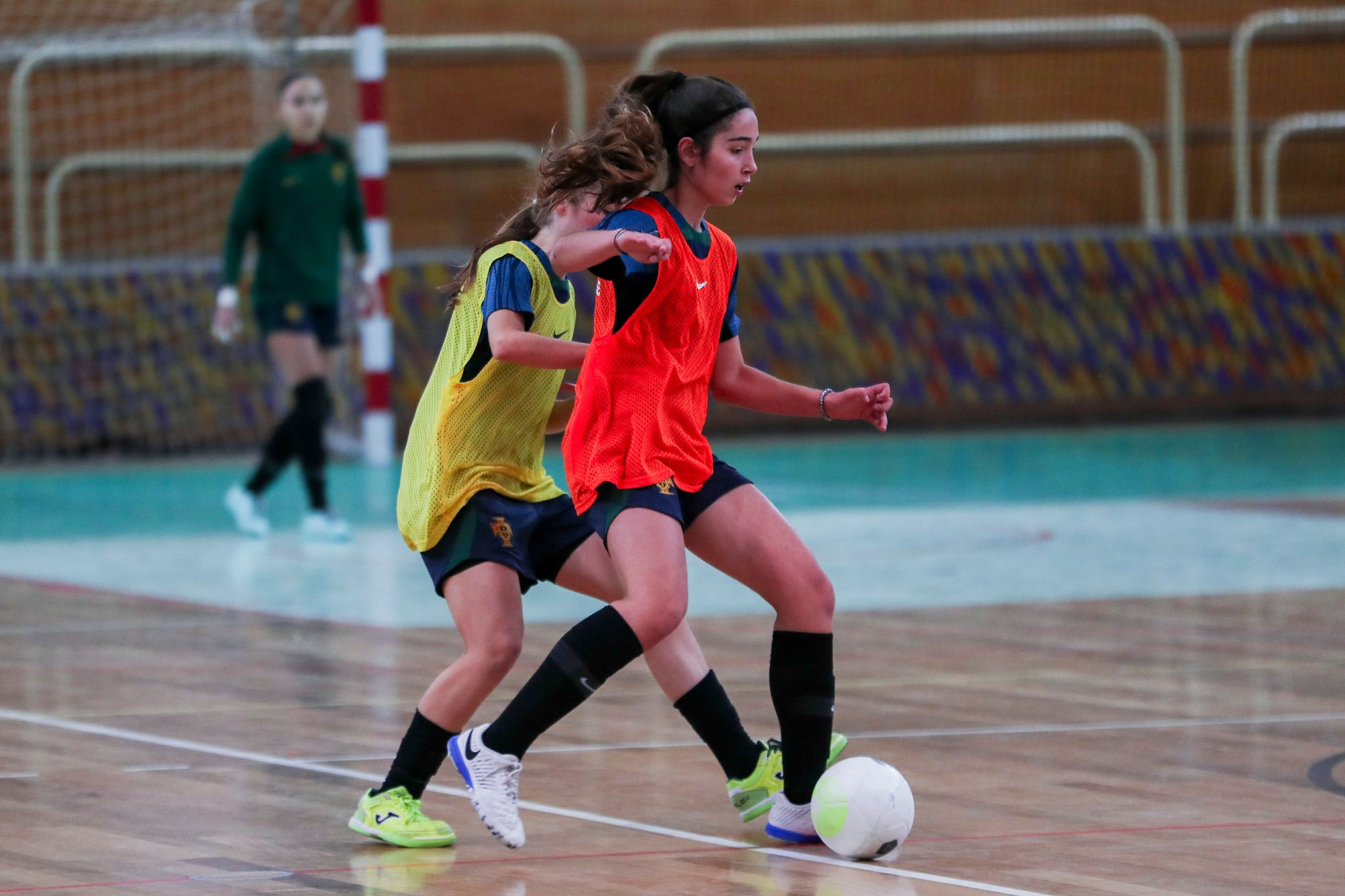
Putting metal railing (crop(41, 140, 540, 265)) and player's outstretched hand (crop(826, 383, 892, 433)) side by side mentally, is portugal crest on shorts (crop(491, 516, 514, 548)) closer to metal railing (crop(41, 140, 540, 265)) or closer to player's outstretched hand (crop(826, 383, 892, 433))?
player's outstretched hand (crop(826, 383, 892, 433))

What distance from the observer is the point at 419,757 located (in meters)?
4.05

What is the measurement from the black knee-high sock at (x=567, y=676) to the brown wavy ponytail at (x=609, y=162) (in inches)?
32.4

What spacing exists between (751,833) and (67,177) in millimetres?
10700

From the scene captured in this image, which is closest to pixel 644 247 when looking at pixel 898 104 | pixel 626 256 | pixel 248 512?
pixel 626 256

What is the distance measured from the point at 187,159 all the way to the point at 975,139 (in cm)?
541

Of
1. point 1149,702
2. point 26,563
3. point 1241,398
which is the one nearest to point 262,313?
point 26,563

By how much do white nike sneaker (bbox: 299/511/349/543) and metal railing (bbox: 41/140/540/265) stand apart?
4242 millimetres

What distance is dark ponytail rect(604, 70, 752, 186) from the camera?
12.9 feet

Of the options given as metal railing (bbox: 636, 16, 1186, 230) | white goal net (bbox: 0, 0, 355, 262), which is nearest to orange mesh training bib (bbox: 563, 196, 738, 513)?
white goal net (bbox: 0, 0, 355, 262)

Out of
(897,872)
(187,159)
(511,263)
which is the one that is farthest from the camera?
(187,159)

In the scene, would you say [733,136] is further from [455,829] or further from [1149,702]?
[1149,702]

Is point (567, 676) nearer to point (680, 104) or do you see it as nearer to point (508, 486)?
point (508, 486)

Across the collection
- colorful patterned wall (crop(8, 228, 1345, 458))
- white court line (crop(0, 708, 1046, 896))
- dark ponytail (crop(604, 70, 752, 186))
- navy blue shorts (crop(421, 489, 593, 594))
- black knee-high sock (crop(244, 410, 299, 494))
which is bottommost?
colorful patterned wall (crop(8, 228, 1345, 458))

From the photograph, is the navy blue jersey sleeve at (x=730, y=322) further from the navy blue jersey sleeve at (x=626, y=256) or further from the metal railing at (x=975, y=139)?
the metal railing at (x=975, y=139)
